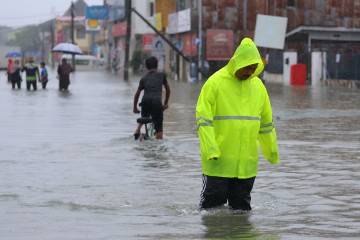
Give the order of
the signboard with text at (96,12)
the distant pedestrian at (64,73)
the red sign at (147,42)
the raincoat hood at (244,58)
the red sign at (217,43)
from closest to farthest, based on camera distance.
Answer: the raincoat hood at (244,58)
the distant pedestrian at (64,73)
the red sign at (217,43)
the red sign at (147,42)
the signboard with text at (96,12)

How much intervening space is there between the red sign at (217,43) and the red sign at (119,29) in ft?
124

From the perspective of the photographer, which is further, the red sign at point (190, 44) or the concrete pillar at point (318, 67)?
the red sign at point (190, 44)

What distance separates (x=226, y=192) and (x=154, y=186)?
7.19 ft

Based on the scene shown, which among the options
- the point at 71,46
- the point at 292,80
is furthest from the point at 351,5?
the point at 71,46

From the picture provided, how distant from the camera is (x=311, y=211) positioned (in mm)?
8641

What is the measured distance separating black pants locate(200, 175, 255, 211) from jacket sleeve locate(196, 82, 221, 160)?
28 cm

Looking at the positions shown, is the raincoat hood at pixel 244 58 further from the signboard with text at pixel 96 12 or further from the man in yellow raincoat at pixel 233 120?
the signboard with text at pixel 96 12

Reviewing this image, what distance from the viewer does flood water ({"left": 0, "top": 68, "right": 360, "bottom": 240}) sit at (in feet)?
25.3

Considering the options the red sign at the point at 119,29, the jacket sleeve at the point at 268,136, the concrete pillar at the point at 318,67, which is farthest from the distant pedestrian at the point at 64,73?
the red sign at the point at 119,29

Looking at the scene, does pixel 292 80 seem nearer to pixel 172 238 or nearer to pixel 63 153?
pixel 63 153

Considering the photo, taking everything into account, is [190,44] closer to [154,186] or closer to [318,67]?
[318,67]

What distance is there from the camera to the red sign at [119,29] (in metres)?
97.7

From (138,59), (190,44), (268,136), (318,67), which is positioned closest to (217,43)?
(190,44)

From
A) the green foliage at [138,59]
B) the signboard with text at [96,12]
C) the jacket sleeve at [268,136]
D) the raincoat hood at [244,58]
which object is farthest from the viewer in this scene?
the signboard with text at [96,12]
